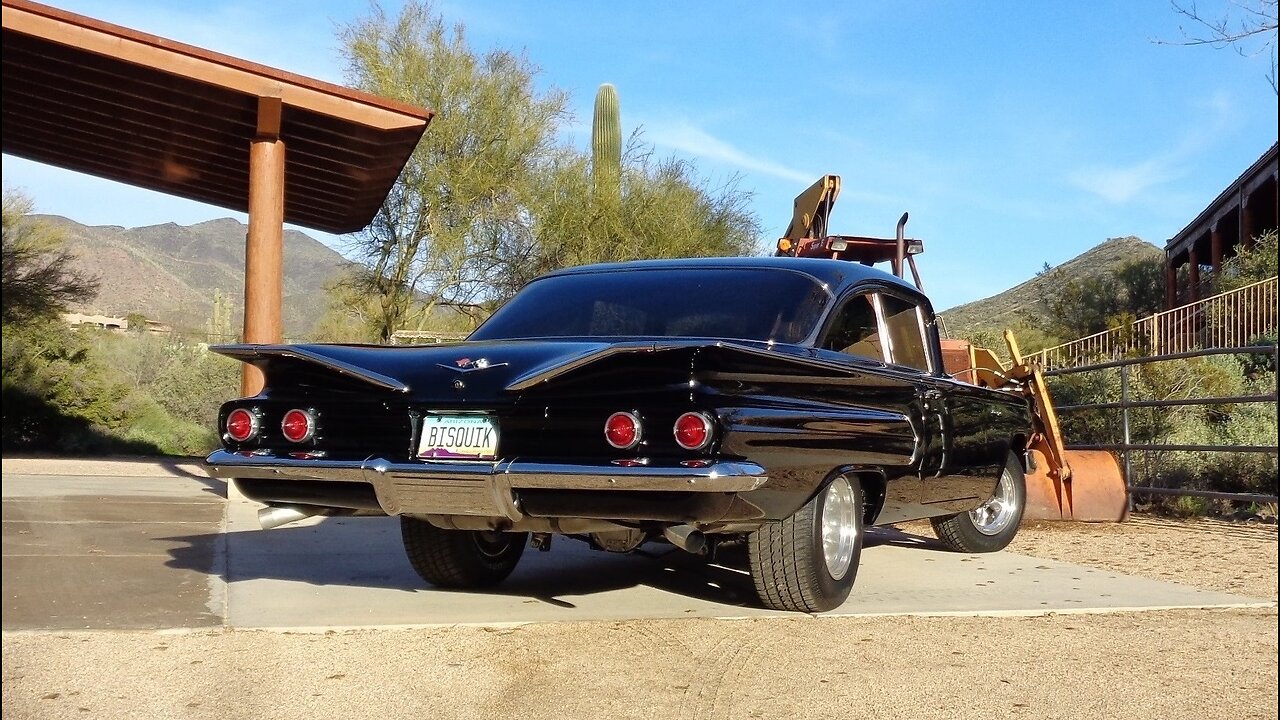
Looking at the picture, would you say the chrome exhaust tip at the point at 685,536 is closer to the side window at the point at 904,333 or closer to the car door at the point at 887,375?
the car door at the point at 887,375

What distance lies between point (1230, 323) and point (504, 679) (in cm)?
1736

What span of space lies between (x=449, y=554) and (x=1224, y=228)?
89.4ft

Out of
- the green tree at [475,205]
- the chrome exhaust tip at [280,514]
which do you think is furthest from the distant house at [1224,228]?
the chrome exhaust tip at [280,514]

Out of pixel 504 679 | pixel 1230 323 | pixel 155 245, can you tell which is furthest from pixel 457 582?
pixel 155 245

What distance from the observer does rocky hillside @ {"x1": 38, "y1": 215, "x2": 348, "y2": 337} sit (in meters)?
22.1

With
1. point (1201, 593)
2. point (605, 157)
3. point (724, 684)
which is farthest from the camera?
point (605, 157)

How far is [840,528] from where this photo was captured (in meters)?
5.11

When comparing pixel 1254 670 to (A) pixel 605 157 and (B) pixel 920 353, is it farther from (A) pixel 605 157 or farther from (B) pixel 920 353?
(A) pixel 605 157

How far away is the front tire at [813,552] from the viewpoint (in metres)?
4.66

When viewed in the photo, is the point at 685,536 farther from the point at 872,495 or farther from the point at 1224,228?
the point at 1224,228

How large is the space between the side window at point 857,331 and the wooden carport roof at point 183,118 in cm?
602

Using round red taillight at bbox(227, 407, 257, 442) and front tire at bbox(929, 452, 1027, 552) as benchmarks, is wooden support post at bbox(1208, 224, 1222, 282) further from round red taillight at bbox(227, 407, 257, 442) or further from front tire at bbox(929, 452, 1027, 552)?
round red taillight at bbox(227, 407, 257, 442)

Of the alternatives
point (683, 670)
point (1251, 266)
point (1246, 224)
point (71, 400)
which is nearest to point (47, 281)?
point (71, 400)

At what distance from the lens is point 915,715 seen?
3.44 meters
